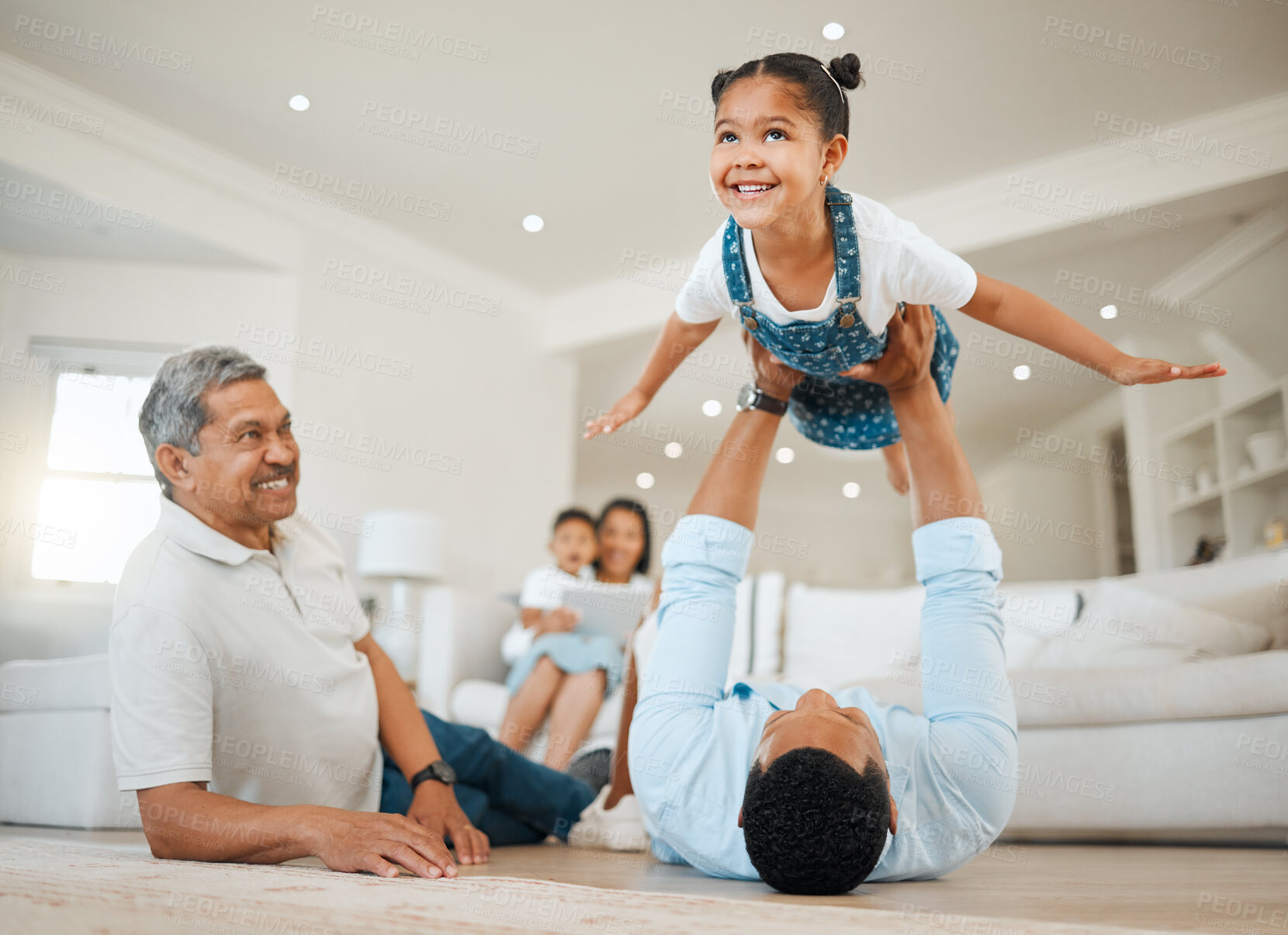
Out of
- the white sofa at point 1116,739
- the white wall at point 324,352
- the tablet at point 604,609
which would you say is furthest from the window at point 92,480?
the tablet at point 604,609

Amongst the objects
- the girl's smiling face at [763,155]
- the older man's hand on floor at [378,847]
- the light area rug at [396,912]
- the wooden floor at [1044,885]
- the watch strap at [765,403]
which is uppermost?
the girl's smiling face at [763,155]

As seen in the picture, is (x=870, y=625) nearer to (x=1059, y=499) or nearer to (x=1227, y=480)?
(x=1227, y=480)

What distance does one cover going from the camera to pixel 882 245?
1.33 m

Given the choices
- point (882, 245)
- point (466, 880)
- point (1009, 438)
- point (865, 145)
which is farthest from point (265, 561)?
point (1009, 438)

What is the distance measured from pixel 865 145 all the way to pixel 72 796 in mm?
3495

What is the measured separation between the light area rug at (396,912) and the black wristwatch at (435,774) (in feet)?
2.62

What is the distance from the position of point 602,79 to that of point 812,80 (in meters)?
2.57

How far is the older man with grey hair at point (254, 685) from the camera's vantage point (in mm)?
1191

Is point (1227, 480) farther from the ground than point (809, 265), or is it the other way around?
point (1227, 480)

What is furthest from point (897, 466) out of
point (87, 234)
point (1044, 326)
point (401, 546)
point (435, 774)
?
point (87, 234)

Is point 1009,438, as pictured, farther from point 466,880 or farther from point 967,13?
point 466,880

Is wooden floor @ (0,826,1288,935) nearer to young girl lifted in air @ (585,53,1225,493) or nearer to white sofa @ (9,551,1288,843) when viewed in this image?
white sofa @ (9,551,1288,843)

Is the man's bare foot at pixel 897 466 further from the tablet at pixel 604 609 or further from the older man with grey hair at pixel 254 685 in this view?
the tablet at pixel 604 609

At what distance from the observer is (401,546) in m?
4.21
